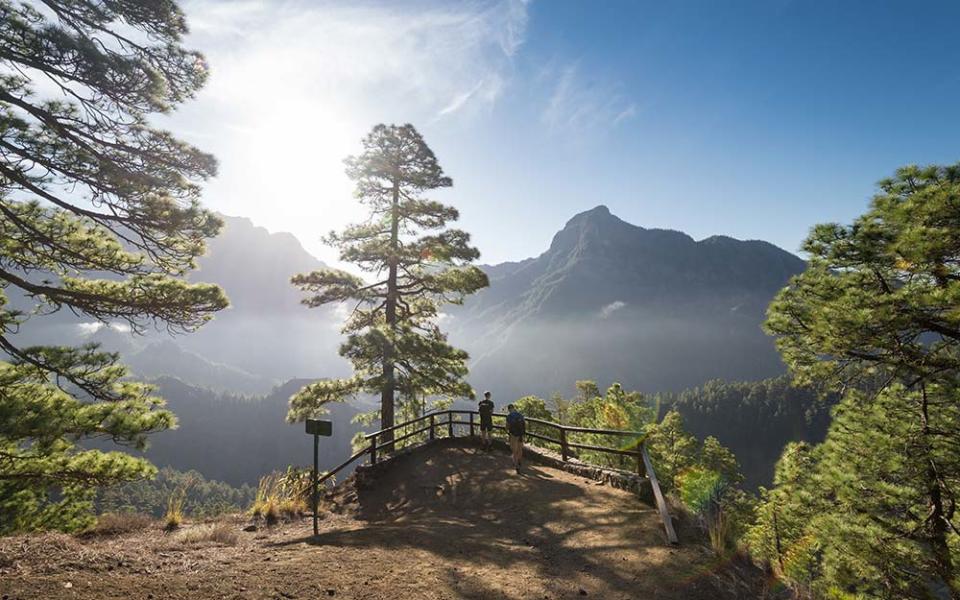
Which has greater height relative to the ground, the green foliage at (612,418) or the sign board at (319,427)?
the sign board at (319,427)

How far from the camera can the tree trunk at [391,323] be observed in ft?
52.1

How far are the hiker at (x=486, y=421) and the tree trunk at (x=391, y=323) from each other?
11.6ft

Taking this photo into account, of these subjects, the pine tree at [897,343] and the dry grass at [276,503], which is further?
the dry grass at [276,503]

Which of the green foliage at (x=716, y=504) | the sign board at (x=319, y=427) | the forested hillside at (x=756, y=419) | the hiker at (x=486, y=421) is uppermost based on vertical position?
the sign board at (x=319, y=427)

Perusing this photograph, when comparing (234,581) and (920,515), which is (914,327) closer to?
(920,515)

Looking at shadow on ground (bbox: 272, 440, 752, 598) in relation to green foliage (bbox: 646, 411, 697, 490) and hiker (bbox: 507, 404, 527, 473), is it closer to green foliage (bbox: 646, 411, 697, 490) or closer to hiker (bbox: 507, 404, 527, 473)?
hiker (bbox: 507, 404, 527, 473)

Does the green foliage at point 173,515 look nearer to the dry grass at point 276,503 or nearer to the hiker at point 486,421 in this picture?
the dry grass at point 276,503

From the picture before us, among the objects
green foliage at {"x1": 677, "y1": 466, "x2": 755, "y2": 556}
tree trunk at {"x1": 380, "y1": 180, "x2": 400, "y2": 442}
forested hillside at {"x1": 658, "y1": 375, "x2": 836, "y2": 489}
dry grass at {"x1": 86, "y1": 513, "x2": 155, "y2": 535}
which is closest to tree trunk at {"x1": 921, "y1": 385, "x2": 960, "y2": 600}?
green foliage at {"x1": 677, "y1": 466, "x2": 755, "y2": 556}

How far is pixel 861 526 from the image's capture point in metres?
11.5

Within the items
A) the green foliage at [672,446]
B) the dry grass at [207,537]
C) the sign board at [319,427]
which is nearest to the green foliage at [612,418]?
the green foliage at [672,446]

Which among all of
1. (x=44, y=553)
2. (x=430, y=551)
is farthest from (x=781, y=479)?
(x=44, y=553)

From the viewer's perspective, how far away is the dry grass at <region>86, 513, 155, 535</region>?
9008 mm

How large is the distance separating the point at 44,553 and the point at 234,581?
2.52m

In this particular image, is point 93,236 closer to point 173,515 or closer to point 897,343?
point 173,515
